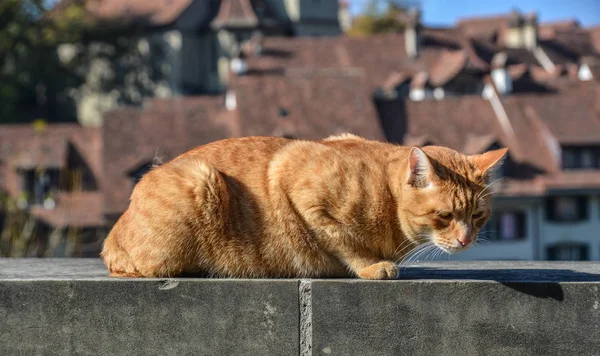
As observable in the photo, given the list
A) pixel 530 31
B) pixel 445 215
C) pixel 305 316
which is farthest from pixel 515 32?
pixel 305 316

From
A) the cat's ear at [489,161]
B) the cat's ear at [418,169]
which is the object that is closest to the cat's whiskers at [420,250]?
the cat's ear at [418,169]

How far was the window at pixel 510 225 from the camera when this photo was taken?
4356 cm

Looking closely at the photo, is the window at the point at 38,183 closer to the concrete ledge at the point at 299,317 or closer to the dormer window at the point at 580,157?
the dormer window at the point at 580,157

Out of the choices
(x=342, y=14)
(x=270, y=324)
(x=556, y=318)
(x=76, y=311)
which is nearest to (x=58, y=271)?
(x=76, y=311)

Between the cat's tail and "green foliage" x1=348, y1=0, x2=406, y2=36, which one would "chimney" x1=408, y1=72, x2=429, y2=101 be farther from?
the cat's tail

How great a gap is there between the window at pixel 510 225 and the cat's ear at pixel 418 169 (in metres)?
38.9

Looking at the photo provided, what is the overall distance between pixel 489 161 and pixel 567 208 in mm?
40978

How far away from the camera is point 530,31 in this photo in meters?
76.4

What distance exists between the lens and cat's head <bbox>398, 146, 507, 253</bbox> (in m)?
5.08

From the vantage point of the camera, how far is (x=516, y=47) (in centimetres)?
7488

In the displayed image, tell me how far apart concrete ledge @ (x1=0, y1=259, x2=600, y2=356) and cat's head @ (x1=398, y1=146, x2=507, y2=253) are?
0.33 metres

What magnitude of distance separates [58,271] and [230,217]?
1052mm

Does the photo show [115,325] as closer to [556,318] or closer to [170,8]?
[556,318]

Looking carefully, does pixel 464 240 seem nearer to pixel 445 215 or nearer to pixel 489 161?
pixel 445 215
